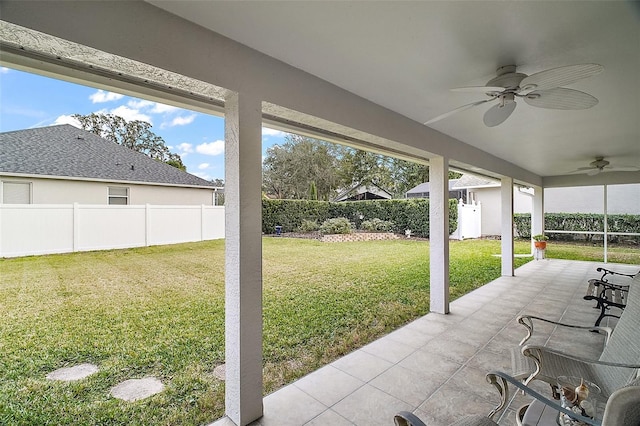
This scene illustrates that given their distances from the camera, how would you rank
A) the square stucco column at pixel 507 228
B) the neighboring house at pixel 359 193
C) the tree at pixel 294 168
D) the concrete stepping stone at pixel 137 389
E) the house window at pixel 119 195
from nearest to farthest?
1. the concrete stepping stone at pixel 137 389
2. the square stucco column at pixel 507 228
3. the house window at pixel 119 195
4. the tree at pixel 294 168
5. the neighboring house at pixel 359 193

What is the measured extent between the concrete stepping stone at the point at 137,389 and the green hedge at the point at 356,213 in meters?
10.1

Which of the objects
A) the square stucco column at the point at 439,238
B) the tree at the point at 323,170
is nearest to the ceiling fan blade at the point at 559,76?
the square stucco column at the point at 439,238

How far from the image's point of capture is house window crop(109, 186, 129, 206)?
7.52 m

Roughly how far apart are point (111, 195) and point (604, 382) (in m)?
9.36

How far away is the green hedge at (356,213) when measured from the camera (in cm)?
1352

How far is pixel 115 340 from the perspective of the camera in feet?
12.4

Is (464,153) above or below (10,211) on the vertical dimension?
above

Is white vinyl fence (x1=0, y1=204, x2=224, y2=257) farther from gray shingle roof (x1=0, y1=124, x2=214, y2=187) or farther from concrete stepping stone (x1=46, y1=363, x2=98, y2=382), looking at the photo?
concrete stepping stone (x1=46, y1=363, x2=98, y2=382)

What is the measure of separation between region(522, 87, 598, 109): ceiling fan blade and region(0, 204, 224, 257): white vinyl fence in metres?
7.28

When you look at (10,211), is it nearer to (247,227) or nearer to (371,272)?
(247,227)

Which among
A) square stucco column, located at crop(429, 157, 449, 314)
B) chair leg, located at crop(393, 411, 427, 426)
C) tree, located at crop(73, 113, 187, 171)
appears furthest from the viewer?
tree, located at crop(73, 113, 187, 171)

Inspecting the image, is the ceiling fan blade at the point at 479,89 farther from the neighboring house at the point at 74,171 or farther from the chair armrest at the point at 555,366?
the neighboring house at the point at 74,171

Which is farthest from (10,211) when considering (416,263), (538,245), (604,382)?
(538,245)

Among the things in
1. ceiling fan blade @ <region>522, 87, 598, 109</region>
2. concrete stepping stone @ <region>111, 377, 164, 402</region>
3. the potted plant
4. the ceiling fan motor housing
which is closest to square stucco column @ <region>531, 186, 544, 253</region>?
the potted plant
